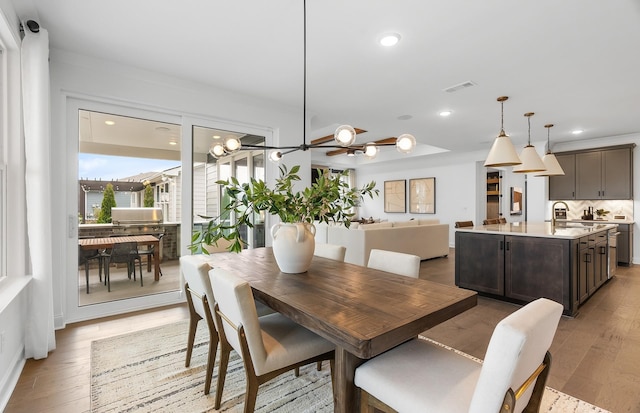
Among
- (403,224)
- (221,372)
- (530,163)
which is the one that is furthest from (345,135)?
(403,224)

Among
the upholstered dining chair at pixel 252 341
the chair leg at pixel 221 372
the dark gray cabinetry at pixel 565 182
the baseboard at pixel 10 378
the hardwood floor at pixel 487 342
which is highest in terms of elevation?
the dark gray cabinetry at pixel 565 182

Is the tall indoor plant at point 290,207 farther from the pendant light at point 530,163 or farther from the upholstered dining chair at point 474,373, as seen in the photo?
the pendant light at point 530,163

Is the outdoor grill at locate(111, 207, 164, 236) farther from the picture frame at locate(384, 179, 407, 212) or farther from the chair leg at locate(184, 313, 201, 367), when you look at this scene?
the picture frame at locate(384, 179, 407, 212)

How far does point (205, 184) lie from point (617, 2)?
4117mm

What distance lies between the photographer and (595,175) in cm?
631

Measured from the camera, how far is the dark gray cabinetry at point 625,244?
5.83m

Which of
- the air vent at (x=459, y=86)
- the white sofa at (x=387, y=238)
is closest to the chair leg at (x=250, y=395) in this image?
the air vent at (x=459, y=86)

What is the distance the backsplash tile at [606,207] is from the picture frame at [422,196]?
10.1 ft

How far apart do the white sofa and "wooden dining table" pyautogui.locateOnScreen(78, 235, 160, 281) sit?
2.73m

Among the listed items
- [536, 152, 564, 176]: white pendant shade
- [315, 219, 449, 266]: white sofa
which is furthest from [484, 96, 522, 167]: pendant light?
[315, 219, 449, 266]: white sofa

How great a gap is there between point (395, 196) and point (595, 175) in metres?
4.82

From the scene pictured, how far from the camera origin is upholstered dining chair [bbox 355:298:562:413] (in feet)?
3.14

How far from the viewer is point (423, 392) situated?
121cm

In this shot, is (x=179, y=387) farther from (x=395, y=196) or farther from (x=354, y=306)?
(x=395, y=196)
